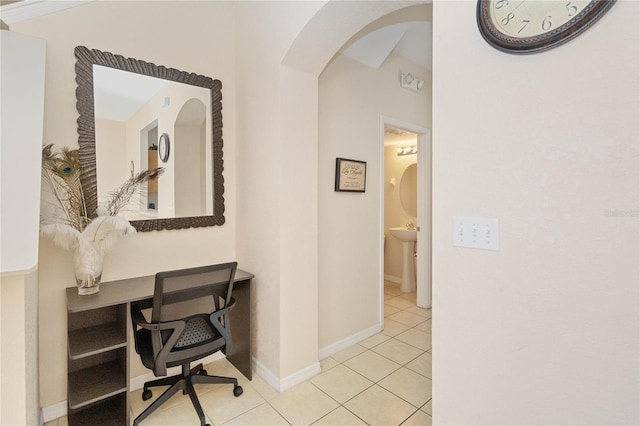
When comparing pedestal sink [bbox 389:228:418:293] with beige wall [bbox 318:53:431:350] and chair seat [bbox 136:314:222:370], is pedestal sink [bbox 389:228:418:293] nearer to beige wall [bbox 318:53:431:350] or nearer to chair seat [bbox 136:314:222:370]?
beige wall [bbox 318:53:431:350]

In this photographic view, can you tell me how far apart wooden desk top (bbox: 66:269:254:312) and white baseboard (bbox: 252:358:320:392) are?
997 millimetres

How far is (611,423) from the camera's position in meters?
0.89

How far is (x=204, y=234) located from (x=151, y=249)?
1.26 feet

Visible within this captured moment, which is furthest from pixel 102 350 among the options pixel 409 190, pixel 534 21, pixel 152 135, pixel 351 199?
pixel 409 190

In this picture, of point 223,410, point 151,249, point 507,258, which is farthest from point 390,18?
point 223,410

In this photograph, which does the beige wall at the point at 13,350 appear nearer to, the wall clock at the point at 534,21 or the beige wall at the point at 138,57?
the beige wall at the point at 138,57

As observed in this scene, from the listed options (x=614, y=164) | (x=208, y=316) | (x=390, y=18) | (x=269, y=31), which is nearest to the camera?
(x=614, y=164)

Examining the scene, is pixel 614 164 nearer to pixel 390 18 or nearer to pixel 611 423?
pixel 611 423

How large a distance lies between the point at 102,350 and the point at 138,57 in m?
1.88

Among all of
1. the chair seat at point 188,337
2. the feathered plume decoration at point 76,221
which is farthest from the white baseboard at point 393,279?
the feathered plume decoration at point 76,221

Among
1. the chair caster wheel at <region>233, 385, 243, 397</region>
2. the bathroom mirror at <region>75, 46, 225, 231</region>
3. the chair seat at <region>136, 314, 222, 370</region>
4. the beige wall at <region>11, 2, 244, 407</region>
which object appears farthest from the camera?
the chair caster wheel at <region>233, 385, 243, 397</region>

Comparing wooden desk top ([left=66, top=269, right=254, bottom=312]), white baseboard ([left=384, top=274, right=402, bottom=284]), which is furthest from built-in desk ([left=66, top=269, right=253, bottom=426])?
white baseboard ([left=384, top=274, right=402, bottom=284])

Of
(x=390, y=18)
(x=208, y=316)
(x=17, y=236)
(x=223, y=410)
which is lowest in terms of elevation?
(x=223, y=410)

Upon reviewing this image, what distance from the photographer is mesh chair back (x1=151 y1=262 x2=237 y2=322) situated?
5.18ft
